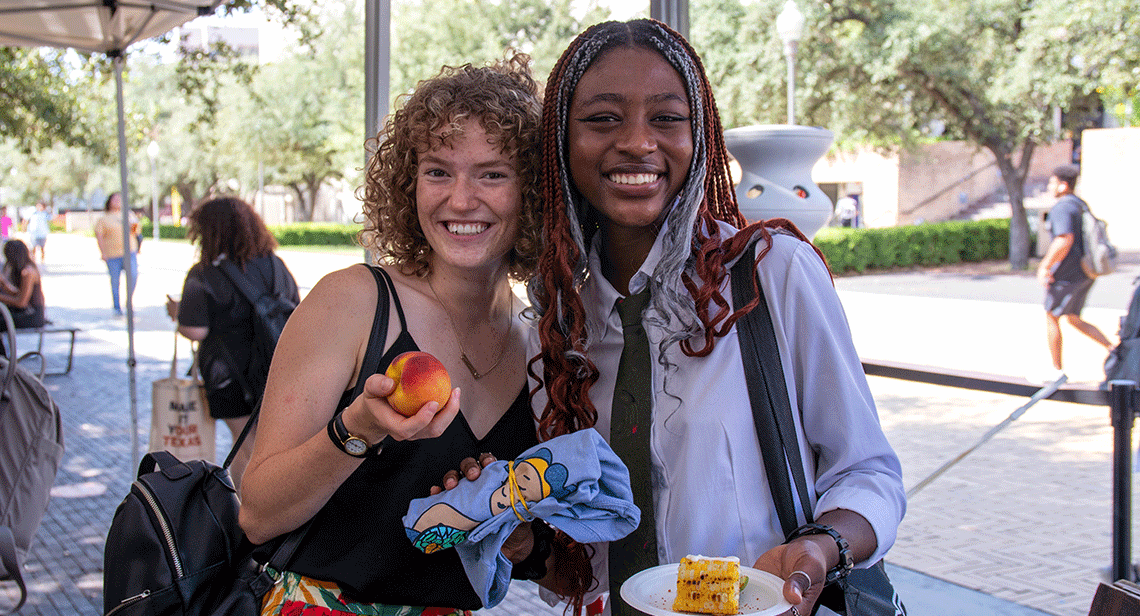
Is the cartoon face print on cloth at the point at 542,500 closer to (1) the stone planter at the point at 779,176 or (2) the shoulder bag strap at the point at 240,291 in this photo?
(1) the stone planter at the point at 779,176

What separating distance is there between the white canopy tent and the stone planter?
3.95 meters

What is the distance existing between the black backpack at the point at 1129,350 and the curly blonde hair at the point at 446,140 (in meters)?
5.18

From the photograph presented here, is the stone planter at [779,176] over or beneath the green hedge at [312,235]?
A: over

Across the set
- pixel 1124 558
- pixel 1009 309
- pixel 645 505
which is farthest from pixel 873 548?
pixel 1009 309

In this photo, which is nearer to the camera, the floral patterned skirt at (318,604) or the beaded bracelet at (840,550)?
the beaded bracelet at (840,550)

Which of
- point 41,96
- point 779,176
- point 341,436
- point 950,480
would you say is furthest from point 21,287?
point 341,436

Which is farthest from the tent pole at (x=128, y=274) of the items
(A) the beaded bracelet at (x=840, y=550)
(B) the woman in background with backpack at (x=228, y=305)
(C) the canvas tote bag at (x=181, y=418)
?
(A) the beaded bracelet at (x=840, y=550)

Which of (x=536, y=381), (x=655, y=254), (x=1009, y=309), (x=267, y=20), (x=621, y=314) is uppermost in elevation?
(x=267, y=20)

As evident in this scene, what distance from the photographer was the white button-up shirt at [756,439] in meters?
1.56

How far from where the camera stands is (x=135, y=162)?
165 ft

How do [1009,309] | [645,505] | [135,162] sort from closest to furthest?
[645,505], [1009,309], [135,162]

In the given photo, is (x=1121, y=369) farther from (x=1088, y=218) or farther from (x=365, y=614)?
(x=365, y=614)

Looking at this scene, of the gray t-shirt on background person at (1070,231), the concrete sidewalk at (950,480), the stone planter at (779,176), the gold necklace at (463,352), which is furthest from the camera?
the gray t-shirt on background person at (1070,231)

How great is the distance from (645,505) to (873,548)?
1.34ft
